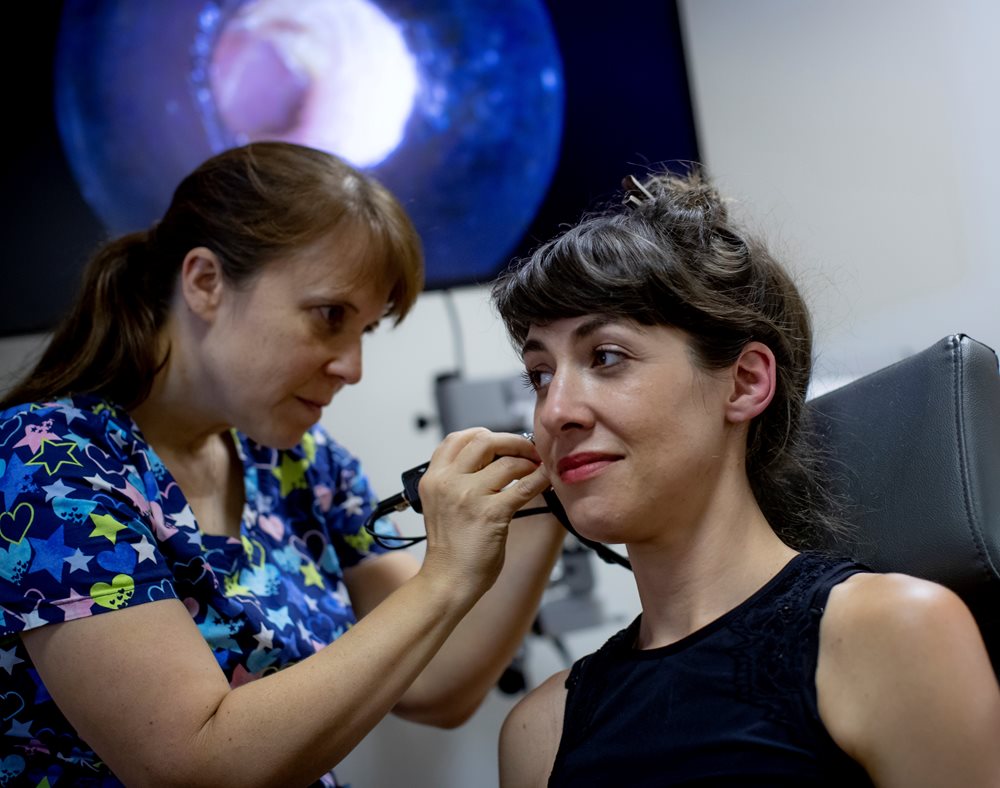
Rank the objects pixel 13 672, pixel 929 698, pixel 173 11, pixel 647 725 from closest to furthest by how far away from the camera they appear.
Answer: pixel 929 698
pixel 647 725
pixel 13 672
pixel 173 11

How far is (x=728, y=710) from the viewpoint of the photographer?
1.06 meters

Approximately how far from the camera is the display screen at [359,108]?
218cm

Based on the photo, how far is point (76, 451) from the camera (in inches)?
52.9

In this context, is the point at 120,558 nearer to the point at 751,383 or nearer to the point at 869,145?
the point at 751,383

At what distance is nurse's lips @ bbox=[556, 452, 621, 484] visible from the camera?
1155mm

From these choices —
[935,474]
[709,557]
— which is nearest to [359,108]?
[709,557]

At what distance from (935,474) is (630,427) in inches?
12.4

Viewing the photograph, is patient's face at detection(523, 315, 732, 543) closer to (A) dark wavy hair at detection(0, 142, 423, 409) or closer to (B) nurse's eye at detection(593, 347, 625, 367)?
(B) nurse's eye at detection(593, 347, 625, 367)

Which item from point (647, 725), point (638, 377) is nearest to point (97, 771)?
point (647, 725)

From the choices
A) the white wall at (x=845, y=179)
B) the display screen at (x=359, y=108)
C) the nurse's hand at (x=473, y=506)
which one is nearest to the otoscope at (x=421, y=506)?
the nurse's hand at (x=473, y=506)

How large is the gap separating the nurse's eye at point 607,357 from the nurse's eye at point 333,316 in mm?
507

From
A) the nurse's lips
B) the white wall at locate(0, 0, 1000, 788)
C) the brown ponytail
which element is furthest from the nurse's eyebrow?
the white wall at locate(0, 0, 1000, 788)

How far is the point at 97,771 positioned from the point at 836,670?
94 cm

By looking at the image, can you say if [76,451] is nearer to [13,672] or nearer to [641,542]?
[13,672]
